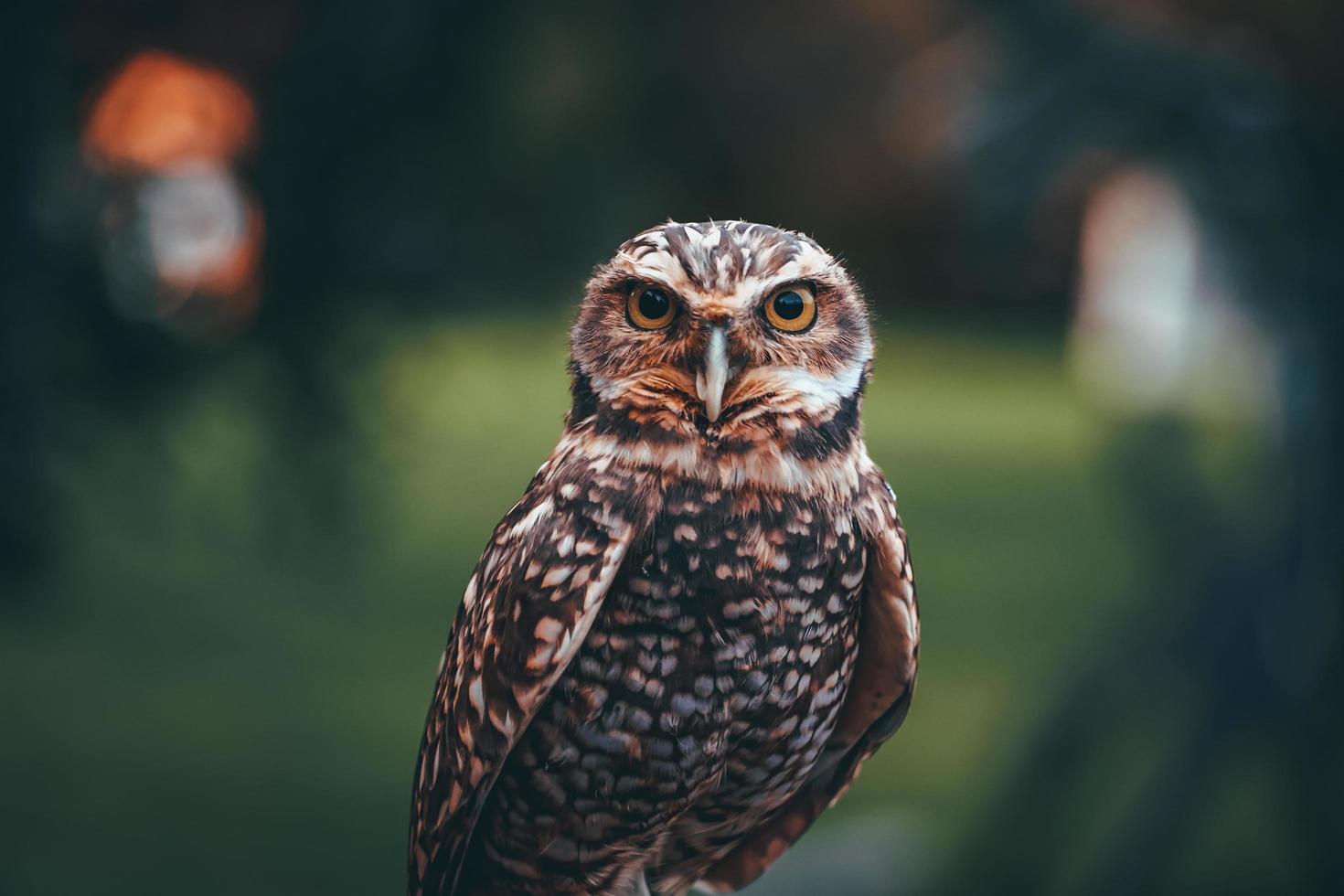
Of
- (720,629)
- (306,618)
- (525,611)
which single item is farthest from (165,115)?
(306,618)

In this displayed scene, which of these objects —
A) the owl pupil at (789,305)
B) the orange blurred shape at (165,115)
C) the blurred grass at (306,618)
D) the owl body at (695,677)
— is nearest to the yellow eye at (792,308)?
the owl pupil at (789,305)

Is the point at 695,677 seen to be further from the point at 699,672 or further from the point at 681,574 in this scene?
the point at 681,574

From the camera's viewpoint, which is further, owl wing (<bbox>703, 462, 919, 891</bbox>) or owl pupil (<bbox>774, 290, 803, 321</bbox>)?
owl wing (<bbox>703, 462, 919, 891</bbox>)

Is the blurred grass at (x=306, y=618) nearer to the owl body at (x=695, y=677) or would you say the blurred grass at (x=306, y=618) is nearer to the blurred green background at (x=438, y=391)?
the blurred green background at (x=438, y=391)

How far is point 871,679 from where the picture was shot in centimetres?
135

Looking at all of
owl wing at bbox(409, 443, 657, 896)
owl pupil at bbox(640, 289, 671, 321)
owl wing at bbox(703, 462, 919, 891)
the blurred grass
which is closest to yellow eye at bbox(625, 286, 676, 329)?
owl pupil at bbox(640, 289, 671, 321)

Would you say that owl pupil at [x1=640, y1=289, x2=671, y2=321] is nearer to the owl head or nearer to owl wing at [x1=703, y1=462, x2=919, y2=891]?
the owl head

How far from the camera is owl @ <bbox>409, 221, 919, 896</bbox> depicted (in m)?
1.13

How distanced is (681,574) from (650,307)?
27cm

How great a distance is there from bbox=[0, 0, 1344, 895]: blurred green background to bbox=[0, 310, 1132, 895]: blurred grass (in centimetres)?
2

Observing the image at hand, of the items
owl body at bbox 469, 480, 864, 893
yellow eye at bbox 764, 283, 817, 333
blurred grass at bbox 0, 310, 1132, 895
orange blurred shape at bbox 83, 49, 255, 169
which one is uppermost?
orange blurred shape at bbox 83, 49, 255, 169

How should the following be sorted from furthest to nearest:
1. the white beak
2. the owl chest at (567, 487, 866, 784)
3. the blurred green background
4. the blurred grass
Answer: the blurred grass < the blurred green background < the owl chest at (567, 487, 866, 784) < the white beak

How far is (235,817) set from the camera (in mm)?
3713

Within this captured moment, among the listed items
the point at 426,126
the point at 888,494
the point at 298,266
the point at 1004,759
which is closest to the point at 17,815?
the point at 298,266
